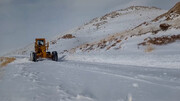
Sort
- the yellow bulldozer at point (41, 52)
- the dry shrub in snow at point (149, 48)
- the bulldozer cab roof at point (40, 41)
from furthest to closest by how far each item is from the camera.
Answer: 1. the bulldozer cab roof at point (40, 41)
2. the yellow bulldozer at point (41, 52)
3. the dry shrub in snow at point (149, 48)

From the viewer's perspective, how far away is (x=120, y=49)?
46.0 feet

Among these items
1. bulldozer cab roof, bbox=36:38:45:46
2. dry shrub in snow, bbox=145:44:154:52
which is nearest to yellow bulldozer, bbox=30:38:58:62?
bulldozer cab roof, bbox=36:38:45:46

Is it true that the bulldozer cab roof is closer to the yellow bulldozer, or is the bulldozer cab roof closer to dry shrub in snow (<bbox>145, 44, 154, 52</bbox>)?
the yellow bulldozer

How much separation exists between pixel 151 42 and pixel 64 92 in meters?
10.1

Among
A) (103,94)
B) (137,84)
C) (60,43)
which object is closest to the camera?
(103,94)

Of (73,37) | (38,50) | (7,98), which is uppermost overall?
(73,37)

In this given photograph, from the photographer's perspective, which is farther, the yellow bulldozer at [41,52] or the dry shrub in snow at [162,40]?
the yellow bulldozer at [41,52]

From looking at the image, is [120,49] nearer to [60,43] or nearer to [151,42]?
[151,42]

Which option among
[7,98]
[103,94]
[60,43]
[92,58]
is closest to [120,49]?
Result: [92,58]

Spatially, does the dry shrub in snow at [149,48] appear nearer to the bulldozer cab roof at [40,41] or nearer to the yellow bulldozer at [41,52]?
Result: the yellow bulldozer at [41,52]

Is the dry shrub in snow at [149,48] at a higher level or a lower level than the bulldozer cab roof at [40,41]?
lower

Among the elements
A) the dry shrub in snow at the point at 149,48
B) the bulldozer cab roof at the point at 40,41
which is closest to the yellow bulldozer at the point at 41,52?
the bulldozer cab roof at the point at 40,41

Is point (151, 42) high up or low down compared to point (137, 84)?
up

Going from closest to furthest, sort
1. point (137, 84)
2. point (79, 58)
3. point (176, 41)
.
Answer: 1. point (137, 84)
2. point (176, 41)
3. point (79, 58)
